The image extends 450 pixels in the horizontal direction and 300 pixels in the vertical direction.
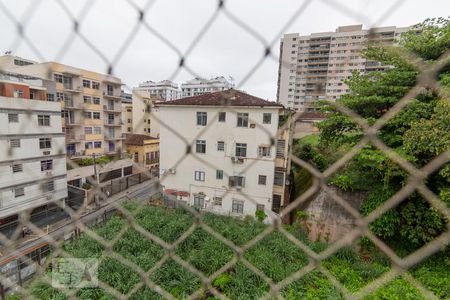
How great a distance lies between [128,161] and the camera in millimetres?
1016

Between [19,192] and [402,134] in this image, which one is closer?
[402,134]

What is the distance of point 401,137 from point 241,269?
2.57 meters

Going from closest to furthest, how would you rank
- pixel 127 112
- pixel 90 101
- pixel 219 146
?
1. pixel 127 112
2. pixel 90 101
3. pixel 219 146

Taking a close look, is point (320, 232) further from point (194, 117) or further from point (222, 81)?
point (222, 81)

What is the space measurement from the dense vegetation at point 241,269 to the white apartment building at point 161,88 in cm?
269

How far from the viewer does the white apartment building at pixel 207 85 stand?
0.58 metres

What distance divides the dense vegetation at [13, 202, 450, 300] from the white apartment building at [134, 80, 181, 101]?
8.83ft

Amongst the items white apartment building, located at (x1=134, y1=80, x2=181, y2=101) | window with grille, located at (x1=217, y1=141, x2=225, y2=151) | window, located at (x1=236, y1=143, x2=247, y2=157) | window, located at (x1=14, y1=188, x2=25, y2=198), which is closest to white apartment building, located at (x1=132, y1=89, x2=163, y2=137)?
white apartment building, located at (x1=134, y1=80, x2=181, y2=101)

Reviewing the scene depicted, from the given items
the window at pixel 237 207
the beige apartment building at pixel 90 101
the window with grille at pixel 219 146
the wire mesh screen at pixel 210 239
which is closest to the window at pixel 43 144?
the beige apartment building at pixel 90 101

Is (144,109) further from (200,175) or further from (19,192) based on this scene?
(19,192)

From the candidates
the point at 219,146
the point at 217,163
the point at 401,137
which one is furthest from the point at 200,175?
the point at 401,137

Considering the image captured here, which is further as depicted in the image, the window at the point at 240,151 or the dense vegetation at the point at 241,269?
the window at the point at 240,151

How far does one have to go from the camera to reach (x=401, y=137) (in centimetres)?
258

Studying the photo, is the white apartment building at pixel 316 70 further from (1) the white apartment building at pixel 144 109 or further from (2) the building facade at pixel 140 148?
(2) the building facade at pixel 140 148
